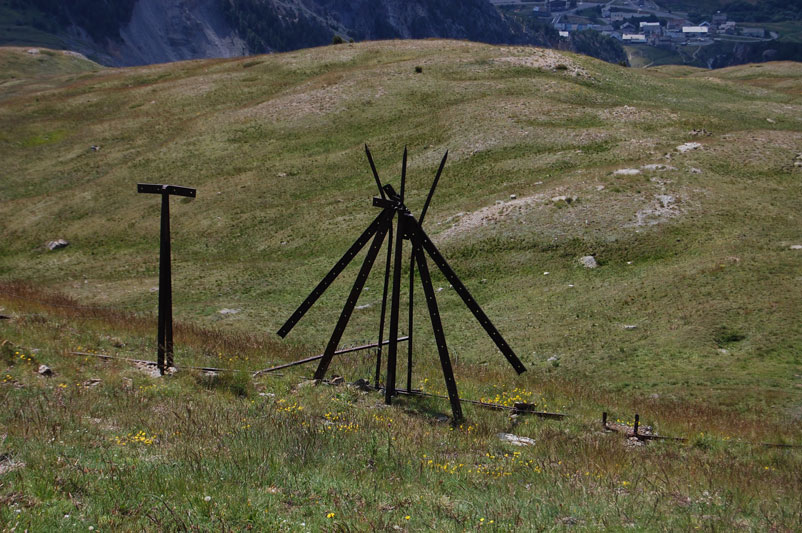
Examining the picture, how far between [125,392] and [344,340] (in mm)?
13460

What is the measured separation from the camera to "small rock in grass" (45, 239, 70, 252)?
43.2 m

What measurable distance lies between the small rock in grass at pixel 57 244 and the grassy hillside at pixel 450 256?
50.2 inches

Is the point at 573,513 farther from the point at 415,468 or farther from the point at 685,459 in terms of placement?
the point at 685,459

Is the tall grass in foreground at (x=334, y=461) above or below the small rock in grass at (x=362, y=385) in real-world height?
above

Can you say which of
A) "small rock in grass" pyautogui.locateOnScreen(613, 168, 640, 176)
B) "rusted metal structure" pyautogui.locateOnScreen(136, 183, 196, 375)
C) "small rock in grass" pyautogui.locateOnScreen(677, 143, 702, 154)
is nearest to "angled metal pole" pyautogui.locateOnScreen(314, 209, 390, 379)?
"rusted metal structure" pyautogui.locateOnScreen(136, 183, 196, 375)

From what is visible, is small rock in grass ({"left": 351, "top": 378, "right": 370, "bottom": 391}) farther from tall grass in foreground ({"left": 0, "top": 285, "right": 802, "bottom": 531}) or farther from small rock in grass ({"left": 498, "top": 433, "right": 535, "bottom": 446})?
small rock in grass ({"left": 498, "top": 433, "right": 535, "bottom": 446})

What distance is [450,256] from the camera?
116ft

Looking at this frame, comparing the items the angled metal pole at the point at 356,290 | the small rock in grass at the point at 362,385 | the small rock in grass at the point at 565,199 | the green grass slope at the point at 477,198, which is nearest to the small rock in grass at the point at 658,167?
the green grass slope at the point at 477,198

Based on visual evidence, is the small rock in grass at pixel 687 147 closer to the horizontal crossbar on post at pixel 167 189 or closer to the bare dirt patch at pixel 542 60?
the bare dirt patch at pixel 542 60

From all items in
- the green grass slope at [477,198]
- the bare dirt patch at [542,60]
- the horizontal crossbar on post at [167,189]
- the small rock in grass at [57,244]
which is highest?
the bare dirt patch at [542,60]

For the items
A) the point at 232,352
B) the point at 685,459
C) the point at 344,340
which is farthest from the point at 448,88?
the point at 685,459

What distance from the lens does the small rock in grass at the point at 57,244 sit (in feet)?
142

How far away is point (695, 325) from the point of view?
24766mm

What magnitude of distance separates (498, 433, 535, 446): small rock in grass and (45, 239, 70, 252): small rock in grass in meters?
38.4
